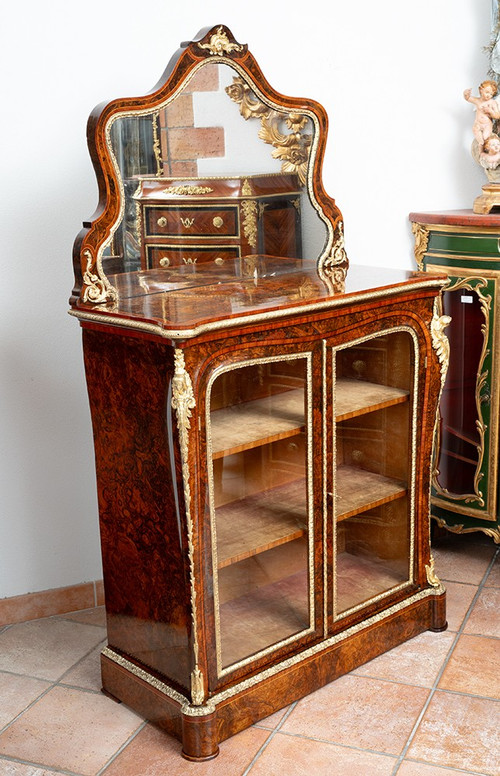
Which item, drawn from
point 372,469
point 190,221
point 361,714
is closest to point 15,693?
point 361,714

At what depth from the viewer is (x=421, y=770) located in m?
2.40

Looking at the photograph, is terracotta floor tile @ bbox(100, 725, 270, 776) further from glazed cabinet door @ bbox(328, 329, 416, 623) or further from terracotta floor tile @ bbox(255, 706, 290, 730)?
glazed cabinet door @ bbox(328, 329, 416, 623)

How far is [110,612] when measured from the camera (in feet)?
9.00

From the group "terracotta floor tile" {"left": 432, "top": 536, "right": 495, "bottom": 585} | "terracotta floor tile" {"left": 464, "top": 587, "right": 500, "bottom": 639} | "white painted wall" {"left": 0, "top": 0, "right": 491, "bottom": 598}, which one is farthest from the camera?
"terracotta floor tile" {"left": 432, "top": 536, "right": 495, "bottom": 585}

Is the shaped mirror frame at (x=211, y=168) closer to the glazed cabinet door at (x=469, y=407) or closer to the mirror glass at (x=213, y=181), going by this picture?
the mirror glass at (x=213, y=181)

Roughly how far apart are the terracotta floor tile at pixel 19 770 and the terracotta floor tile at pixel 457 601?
1.42m

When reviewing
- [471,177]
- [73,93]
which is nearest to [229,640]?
[73,93]

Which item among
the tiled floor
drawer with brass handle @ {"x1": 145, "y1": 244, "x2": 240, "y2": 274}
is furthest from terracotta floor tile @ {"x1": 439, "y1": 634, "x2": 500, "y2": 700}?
drawer with brass handle @ {"x1": 145, "y1": 244, "x2": 240, "y2": 274}

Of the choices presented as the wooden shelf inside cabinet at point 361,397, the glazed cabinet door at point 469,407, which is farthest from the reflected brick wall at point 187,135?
the glazed cabinet door at point 469,407

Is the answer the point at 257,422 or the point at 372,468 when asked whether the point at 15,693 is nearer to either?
the point at 257,422

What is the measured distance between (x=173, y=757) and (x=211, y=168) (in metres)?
1.66

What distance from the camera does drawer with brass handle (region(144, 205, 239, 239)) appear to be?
2.60 m

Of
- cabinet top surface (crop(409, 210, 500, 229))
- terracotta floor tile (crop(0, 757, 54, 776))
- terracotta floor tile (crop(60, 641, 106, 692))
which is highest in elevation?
cabinet top surface (crop(409, 210, 500, 229))

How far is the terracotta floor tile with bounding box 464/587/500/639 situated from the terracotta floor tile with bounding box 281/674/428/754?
0.44m
